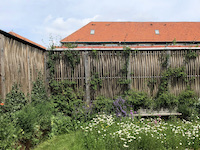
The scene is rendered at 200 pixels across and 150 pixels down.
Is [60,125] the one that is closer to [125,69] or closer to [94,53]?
[94,53]

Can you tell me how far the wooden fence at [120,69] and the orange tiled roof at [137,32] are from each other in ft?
43.0

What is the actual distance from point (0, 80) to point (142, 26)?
2008 cm

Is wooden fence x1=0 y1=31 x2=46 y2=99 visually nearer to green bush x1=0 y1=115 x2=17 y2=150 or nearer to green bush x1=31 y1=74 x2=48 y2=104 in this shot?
green bush x1=31 y1=74 x2=48 y2=104

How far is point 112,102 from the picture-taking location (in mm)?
5176

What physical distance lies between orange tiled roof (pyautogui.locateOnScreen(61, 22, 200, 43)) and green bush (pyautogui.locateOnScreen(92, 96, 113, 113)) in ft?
46.1

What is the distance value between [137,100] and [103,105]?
1.19m

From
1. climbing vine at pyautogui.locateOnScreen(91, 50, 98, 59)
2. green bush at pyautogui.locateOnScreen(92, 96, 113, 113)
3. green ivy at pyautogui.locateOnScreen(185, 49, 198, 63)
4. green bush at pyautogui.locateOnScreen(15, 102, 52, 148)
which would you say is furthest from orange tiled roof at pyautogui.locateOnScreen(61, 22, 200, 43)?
green bush at pyautogui.locateOnScreen(15, 102, 52, 148)

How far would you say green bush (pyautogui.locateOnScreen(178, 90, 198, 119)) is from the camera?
5.02m

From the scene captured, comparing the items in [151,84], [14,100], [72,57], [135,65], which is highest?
[72,57]

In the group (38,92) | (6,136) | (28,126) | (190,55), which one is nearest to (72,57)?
(38,92)

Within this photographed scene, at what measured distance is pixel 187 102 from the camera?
5.31 m

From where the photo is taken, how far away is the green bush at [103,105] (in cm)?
508

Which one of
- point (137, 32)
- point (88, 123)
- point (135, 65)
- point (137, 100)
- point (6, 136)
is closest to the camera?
point (6, 136)

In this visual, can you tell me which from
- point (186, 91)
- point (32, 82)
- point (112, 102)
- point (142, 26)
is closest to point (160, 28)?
point (142, 26)
